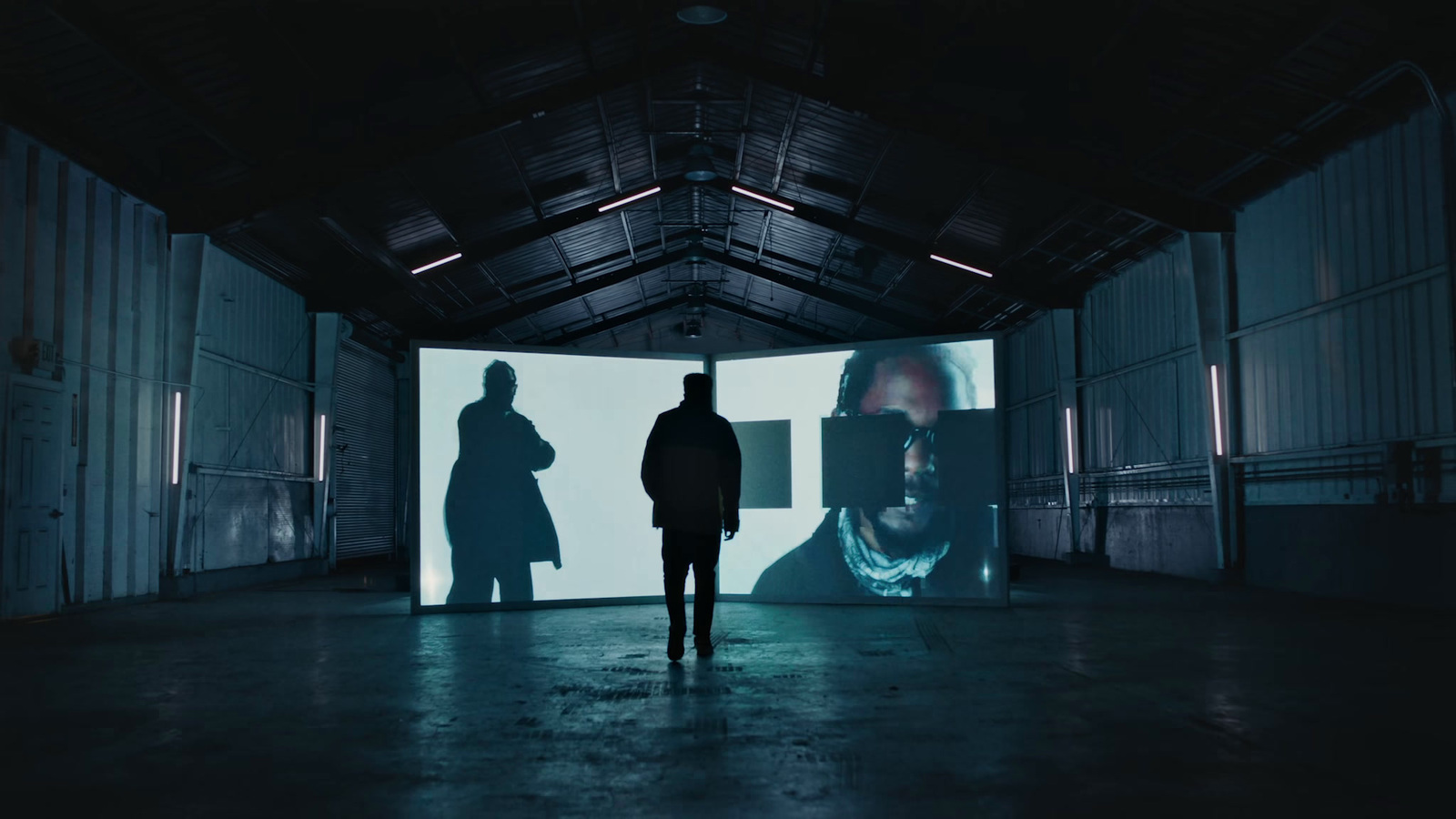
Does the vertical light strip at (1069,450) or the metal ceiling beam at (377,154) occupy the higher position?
the metal ceiling beam at (377,154)

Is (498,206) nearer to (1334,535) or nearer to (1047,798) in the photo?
(1334,535)

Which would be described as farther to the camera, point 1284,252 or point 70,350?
point 1284,252

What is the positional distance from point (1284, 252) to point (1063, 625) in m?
7.47

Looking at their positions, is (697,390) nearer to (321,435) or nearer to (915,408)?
(915,408)

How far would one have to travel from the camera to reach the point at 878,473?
1134 centimetres

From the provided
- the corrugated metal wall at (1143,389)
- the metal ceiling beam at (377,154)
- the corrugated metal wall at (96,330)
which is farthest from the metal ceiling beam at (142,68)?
the corrugated metal wall at (1143,389)

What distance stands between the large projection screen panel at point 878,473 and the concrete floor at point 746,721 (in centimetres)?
161

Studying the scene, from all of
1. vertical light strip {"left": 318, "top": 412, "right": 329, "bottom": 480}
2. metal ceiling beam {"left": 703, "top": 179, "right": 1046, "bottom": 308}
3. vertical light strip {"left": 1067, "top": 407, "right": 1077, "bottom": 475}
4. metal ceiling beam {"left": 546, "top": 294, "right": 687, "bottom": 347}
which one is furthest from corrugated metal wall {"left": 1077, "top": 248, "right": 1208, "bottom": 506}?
vertical light strip {"left": 318, "top": 412, "right": 329, "bottom": 480}

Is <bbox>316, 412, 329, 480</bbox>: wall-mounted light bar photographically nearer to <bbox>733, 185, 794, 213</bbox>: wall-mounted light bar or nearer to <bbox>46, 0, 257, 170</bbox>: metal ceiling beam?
<bbox>46, 0, 257, 170</bbox>: metal ceiling beam

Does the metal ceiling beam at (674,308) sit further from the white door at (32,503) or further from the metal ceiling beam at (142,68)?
the white door at (32,503)

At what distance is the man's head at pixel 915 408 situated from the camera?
11242 mm

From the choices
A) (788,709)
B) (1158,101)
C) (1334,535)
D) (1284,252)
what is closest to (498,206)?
(1158,101)

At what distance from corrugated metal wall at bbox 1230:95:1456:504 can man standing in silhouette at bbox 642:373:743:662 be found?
7757mm

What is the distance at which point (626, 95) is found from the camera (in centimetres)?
1727
